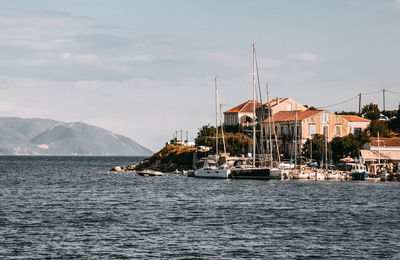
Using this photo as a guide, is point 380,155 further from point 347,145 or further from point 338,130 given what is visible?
point 338,130

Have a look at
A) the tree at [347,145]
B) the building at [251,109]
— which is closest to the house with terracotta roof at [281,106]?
the building at [251,109]

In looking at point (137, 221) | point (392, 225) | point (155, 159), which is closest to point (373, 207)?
point (392, 225)

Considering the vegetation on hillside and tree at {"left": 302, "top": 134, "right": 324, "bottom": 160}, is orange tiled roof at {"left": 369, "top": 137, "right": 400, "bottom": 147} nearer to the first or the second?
tree at {"left": 302, "top": 134, "right": 324, "bottom": 160}

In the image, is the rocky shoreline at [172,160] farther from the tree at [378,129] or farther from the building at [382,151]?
the building at [382,151]

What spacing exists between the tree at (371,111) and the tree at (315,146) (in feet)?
91.4

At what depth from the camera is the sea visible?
3184 cm

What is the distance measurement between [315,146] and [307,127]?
5.80m

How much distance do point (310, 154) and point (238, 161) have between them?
1391 cm

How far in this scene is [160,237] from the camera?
3600 centimetres

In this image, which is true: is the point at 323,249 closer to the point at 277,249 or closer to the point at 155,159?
the point at 277,249

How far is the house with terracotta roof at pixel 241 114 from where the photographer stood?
142 meters

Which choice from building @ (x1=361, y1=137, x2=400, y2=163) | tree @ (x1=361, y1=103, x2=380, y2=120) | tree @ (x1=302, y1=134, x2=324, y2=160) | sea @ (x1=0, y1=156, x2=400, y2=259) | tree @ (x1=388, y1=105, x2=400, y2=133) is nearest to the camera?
sea @ (x1=0, y1=156, x2=400, y2=259)

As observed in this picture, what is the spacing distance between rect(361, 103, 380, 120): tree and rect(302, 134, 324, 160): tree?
2786 cm

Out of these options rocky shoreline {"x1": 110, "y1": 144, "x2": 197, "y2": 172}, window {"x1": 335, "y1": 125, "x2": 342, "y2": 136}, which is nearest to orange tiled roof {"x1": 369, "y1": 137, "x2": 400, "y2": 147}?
window {"x1": 335, "y1": 125, "x2": 342, "y2": 136}
